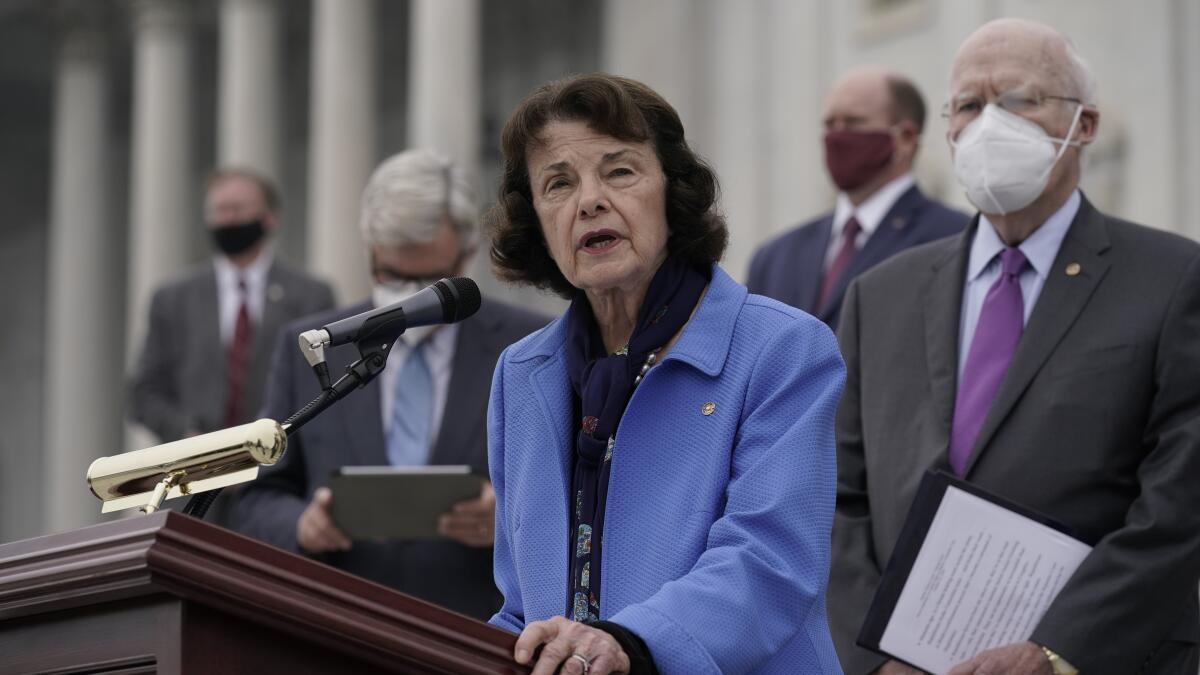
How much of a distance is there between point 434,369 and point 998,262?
2.12 m

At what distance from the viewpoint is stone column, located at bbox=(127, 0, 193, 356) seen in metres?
28.5

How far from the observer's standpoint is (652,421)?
3.76 m

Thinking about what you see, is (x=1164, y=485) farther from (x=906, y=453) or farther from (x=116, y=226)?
(x=116, y=226)

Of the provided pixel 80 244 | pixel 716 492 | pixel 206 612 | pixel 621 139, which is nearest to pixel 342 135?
pixel 80 244

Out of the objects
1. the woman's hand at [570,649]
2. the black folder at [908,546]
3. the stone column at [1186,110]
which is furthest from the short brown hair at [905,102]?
the stone column at [1186,110]

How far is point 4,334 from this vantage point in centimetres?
3772

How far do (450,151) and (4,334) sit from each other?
63.0ft

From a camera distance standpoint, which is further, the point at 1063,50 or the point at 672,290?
the point at 1063,50

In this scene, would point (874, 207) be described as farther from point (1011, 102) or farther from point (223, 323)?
point (223, 323)

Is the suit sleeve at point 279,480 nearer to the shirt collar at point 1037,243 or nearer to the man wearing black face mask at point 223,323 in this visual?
the shirt collar at point 1037,243

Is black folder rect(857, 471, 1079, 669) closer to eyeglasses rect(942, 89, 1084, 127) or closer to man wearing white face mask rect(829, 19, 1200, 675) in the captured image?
man wearing white face mask rect(829, 19, 1200, 675)

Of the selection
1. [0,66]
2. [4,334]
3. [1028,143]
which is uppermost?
[1028,143]

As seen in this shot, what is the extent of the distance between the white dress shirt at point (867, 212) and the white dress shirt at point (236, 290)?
12.1 ft

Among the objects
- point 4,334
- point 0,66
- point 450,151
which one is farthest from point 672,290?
point 4,334
